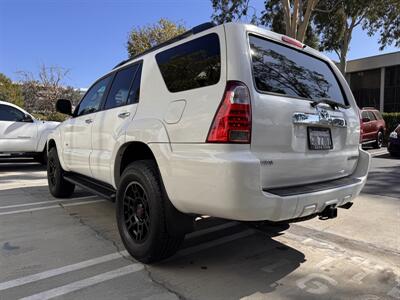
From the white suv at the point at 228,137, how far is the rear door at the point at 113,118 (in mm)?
26

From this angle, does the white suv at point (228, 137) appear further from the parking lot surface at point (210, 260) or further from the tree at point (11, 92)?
the tree at point (11, 92)

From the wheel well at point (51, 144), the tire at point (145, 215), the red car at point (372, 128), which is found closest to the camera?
the tire at point (145, 215)

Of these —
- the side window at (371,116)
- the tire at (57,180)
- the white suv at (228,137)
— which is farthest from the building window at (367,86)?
the white suv at (228,137)

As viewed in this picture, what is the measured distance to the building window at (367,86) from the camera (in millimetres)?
34500

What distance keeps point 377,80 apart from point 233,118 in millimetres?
35402

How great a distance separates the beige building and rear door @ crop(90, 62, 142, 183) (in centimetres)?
3233

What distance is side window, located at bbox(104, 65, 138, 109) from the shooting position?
14.3 feet

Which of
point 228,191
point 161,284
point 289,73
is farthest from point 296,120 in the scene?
point 161,284

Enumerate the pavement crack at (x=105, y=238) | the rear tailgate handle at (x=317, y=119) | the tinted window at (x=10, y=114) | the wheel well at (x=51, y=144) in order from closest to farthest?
the rear tailgate handle at (x=317, y=119)
the pavement crack at (x=105, y=238)
the wheel well at (x=51, y=144)
the tinted window at (x=10, y=114)

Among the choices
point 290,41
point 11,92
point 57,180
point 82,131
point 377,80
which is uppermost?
point 377,80

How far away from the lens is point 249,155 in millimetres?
2865

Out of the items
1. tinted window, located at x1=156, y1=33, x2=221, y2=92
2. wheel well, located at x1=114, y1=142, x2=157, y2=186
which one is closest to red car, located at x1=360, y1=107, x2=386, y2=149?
wheel well, located at x1=114, y1=142, x2=157, y2=186

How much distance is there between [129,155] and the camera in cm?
415

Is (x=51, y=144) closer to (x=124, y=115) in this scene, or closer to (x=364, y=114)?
(x=124, y=115)
